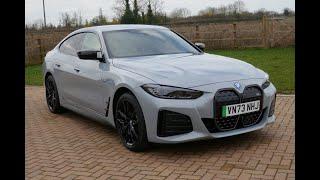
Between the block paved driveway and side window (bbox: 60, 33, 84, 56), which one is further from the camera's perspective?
side window (bbox: 60, 33, 84, 56)

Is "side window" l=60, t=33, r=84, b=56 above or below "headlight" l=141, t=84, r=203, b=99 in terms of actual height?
above

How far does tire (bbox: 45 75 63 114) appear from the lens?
7.64 metres

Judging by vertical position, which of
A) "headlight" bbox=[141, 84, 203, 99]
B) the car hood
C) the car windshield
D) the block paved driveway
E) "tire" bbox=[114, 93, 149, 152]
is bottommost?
the block paved driveway

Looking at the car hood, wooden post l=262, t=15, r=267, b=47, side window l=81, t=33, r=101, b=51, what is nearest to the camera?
the car hood

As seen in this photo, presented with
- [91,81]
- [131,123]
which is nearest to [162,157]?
[131,123]

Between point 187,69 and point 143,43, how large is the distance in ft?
4.27

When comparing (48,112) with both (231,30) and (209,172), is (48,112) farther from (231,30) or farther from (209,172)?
(231,30)

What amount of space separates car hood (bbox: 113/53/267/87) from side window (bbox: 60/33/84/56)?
151 centimetres

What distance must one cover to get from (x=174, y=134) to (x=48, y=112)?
4.11 meters

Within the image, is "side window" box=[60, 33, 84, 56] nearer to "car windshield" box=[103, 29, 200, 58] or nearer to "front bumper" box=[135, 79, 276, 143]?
"car windshield" box=[103, 29, 200, 58]

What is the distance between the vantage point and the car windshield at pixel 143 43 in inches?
237

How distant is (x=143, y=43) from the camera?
20.4ft

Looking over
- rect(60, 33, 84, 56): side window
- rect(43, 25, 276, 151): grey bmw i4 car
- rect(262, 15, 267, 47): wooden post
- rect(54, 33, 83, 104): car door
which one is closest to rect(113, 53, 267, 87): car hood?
rect(43, 25, 276, 151): grey bmw i4 car
